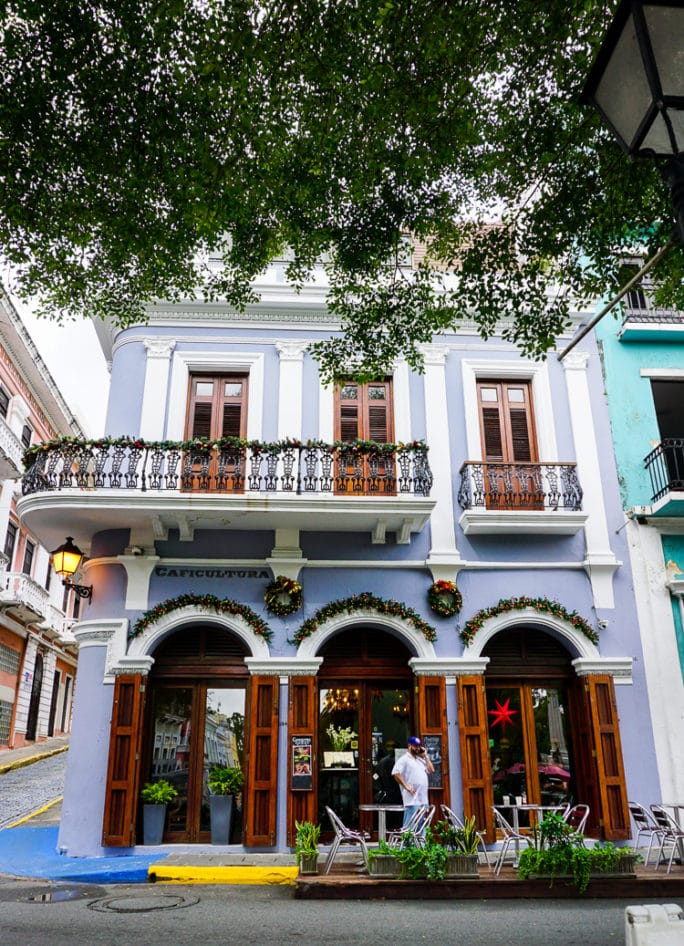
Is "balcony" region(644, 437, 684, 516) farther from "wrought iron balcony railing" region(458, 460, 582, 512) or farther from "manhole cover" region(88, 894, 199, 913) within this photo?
"manhole cover" region(88, 894, 199, 913)

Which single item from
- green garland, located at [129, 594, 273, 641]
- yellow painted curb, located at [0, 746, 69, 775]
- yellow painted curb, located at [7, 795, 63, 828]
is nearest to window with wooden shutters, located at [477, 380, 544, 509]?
green garland, located at [129, 594, 273, 641]

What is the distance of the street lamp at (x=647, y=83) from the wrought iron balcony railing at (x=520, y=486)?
9.72 metres

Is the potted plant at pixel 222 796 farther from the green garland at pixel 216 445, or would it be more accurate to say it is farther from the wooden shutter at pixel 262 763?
the green garland at pixel 216 445

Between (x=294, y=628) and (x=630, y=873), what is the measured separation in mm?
5723

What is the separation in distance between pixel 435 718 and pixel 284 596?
9.80 ft

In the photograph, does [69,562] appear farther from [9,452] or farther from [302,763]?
[9,452]

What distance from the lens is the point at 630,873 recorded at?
8672mm

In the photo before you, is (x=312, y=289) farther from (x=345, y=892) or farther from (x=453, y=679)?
(x=345, y=892)

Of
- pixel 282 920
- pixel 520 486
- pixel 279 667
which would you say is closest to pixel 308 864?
pixel 282 920

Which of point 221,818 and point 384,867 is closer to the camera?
point 384,867

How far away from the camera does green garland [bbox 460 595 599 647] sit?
40.7ft

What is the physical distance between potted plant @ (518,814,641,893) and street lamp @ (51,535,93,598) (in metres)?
7.42

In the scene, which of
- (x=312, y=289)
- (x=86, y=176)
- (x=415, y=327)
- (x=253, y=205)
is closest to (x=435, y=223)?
(x=415, y=327)

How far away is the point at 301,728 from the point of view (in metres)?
11.7
